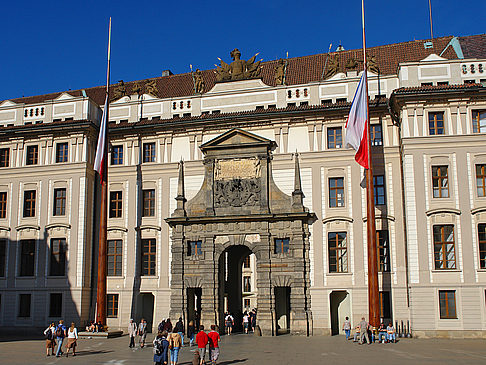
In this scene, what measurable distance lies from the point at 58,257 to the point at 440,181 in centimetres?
2531

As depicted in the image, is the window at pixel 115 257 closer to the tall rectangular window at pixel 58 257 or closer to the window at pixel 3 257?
the tall rectangular window at pixel 58 257

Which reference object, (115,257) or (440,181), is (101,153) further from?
(440,181)

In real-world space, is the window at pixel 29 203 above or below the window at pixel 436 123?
below

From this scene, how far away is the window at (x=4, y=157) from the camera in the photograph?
137ft

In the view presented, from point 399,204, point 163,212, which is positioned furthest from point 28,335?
point 399,204

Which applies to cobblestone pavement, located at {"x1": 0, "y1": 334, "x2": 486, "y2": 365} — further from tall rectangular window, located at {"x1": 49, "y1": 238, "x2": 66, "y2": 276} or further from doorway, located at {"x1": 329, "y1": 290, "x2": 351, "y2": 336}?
A: tall rectangular window, located at {"x1": 49, "y1": 238, "x2": 66, "y2": 276}

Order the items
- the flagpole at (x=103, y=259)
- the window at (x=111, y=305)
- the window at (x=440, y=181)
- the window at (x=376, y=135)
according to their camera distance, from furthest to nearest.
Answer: the window at (x=111, y=305)
the window at (x=376, y=135)
the flagpole at (x=103, y=259)
the window at (x=440, y=181)

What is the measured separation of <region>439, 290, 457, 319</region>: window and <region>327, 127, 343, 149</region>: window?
1112 cm

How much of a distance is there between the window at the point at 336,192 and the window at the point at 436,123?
6184 millimetres

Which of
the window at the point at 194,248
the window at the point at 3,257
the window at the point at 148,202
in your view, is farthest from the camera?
the window at the point at 3,257

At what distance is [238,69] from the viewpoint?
4069 cm

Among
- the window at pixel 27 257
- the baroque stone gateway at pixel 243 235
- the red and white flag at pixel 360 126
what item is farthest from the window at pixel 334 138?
the window at pixel 27 257

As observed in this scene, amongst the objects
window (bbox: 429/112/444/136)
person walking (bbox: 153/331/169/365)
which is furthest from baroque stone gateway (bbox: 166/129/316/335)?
person walking (bbox: 153/331/169/365)

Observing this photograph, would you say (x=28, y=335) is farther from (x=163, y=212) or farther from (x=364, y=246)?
(x=364, y=246)
